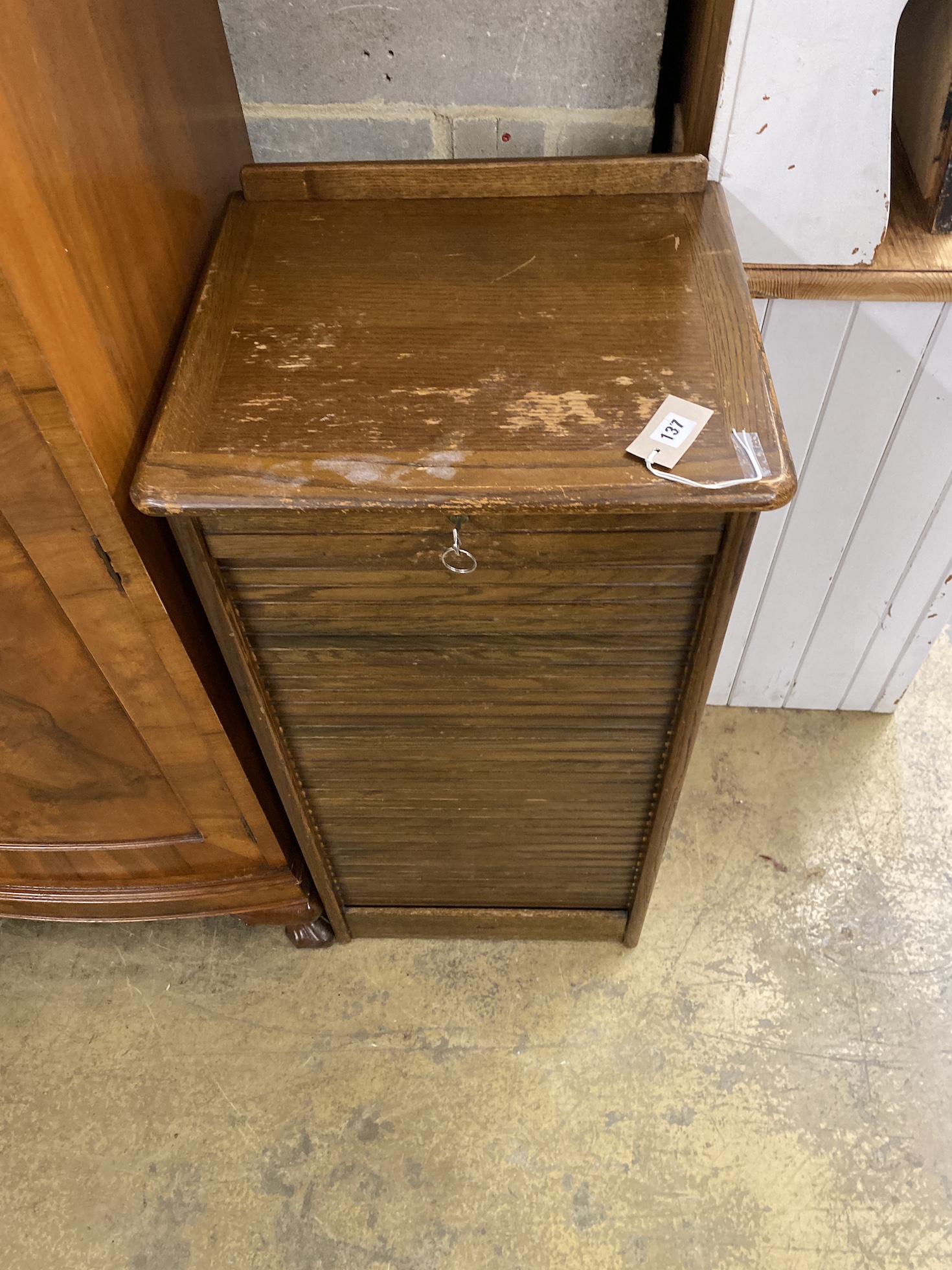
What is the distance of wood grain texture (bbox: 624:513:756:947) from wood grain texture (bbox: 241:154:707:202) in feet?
1.39

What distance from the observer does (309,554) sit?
0.81 meters

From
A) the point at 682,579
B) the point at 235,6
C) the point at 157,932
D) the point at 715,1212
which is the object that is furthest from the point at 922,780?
the point at 235,6

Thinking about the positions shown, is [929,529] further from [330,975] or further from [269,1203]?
[269,1203]

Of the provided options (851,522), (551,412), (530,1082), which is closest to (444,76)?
(551,412)

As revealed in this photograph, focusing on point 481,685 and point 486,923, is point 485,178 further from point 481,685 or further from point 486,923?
point 486,923

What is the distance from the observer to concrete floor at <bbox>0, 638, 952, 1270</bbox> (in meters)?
1.17

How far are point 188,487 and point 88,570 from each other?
0.53 ft

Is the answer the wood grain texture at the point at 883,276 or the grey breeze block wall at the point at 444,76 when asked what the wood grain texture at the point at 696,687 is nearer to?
the wood grain texture at the point at 883,276

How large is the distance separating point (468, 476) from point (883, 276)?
0.62 meters

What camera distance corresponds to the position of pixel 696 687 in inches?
37.1

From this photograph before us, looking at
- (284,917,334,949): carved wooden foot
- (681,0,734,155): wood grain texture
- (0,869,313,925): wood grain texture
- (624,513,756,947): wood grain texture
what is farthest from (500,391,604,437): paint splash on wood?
(284,917,334,949): carved wooden foot

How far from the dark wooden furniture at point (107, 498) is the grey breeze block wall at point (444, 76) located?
0.05m

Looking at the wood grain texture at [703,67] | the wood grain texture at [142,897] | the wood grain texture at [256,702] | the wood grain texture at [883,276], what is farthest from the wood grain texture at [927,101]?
the wood grain texture at [142,897]

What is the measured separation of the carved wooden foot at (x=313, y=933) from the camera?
4.46 ft
